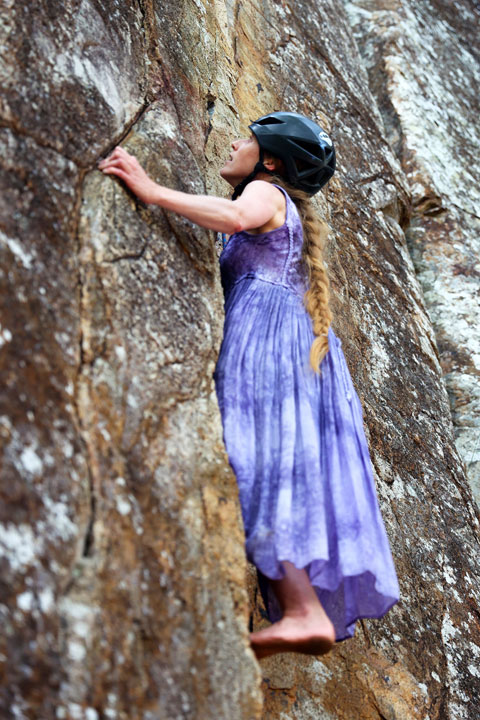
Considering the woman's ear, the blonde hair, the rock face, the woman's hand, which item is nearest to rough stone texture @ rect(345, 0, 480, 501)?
the rock face

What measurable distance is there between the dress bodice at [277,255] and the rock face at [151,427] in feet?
→ 0.47

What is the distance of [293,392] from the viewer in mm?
2398

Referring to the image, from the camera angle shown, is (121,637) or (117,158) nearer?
(121,637)

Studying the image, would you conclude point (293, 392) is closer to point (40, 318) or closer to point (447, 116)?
point (40, 318)

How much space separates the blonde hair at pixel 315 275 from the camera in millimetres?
2547

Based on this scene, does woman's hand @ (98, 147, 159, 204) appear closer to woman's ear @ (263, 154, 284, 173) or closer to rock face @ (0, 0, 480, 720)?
rock face @ (0, 0, 480, 720)

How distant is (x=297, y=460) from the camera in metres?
2.27

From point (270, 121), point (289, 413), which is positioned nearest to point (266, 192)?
point (270, 121)

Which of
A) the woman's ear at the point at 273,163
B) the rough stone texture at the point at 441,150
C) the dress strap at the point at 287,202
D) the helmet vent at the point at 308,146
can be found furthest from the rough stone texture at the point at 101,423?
the rough stone texture at the point at 441,150

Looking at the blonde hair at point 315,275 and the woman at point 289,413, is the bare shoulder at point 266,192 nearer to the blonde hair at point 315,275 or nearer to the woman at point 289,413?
the woman at point 289,413

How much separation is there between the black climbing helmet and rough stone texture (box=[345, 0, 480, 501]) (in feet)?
6.66

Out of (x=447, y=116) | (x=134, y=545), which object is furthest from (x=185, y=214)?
(x=447, y=116)

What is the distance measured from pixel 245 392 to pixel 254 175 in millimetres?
901

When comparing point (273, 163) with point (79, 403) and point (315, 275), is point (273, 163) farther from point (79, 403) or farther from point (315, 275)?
point (79, 403)
